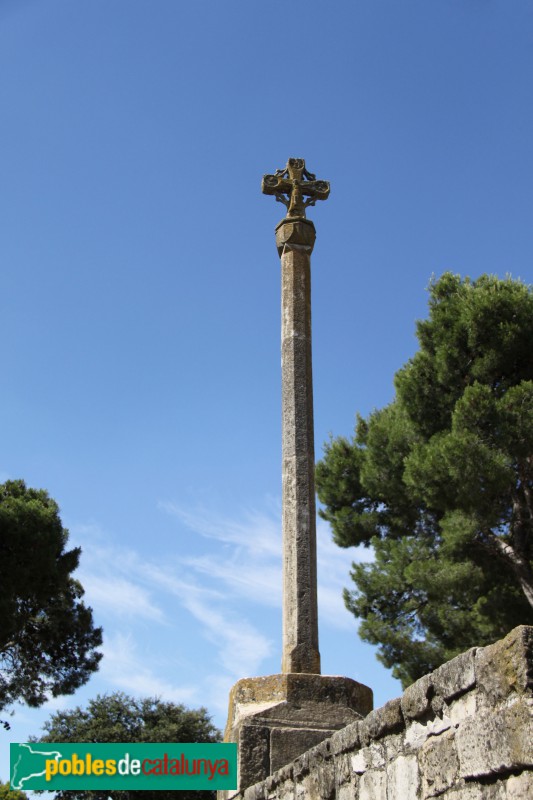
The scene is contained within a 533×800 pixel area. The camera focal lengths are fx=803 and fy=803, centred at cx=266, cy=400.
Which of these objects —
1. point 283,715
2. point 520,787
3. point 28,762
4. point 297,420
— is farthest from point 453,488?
point 520,787

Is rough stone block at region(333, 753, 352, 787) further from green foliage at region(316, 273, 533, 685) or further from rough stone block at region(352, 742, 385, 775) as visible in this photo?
green foliage at region(316, 273, 533, 685)

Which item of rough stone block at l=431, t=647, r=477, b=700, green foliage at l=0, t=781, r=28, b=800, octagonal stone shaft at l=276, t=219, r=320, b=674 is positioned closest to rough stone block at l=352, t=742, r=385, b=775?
rough stone block at l=431, t=647, r=477, b=700

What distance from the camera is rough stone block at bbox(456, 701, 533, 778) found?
1994 millimetres

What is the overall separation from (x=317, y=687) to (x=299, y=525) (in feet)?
3.92

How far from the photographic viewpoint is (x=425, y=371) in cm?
1243

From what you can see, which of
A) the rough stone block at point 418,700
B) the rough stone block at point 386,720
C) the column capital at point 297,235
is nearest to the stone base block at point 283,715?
the rough stone block at point 386,720

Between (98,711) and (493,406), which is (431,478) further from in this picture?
(98,711)

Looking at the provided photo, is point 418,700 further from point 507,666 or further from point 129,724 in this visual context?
point 129,724

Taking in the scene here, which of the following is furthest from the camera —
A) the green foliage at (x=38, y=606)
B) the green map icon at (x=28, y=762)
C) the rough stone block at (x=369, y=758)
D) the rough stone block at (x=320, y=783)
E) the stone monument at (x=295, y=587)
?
the green foliage at (x=38, y=606)

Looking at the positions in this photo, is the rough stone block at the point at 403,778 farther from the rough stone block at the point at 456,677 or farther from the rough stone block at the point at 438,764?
the rough stone block at the point at 456,677

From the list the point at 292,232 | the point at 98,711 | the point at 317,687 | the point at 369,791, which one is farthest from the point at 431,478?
the point at 98,711

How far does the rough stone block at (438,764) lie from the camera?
7.77ft

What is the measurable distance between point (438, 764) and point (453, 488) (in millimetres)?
8941

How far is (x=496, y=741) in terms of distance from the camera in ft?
6.95
